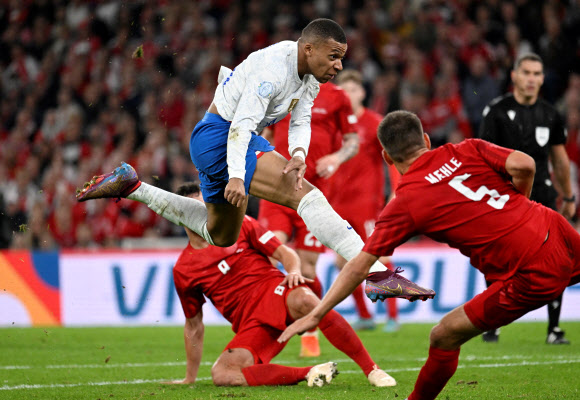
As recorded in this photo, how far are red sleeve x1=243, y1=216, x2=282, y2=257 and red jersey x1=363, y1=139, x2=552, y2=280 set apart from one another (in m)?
2.00

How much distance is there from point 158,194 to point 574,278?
9.50 feet

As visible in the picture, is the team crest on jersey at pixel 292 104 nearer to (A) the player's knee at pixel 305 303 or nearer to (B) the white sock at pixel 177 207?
(B) the white sock at pixel 177 207

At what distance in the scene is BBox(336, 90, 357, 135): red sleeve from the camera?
796 cm

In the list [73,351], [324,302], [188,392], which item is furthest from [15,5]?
[324,302]

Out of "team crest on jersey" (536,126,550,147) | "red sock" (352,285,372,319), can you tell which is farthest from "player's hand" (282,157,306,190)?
"red sock" (352,285,372,319)

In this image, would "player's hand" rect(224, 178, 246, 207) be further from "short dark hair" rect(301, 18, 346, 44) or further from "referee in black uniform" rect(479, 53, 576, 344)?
"referee in black uniform" rect(479, 53, 576, 344)

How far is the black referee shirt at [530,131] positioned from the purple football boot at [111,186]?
3520 millimetres

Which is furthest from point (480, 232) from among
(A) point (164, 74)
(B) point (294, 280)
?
(A) point (164, 74)

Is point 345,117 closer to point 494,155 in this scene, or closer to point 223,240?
point 223,240

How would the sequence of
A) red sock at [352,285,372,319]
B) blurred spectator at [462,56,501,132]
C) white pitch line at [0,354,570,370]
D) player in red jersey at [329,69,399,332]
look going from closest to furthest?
1. white pitch line at [0,354,570,370]
2. player in red jersey at [329,69,399,332]
3. red sock at [352,285,372,319]
4. blurred spectator at [462,56,501,132]

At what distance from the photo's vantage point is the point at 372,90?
45.1 ft

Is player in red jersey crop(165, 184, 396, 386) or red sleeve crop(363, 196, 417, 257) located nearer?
red sleeve crop(363, 196, 417, 257)

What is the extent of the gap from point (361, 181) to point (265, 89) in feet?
14.2

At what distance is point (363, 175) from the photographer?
9.12 m
